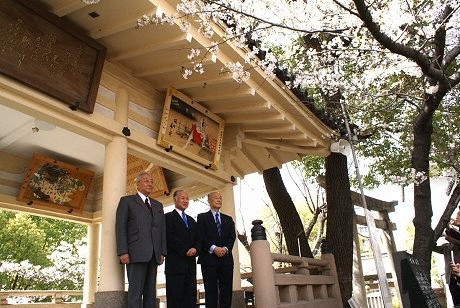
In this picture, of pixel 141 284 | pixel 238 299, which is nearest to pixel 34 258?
pixel 238 299

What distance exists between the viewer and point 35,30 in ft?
12.1

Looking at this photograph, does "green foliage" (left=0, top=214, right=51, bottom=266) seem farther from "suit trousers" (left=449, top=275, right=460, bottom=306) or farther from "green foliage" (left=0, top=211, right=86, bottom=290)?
"suit trousers" (left=449, top=275, right=460, bottom=306)

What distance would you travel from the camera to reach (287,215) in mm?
8117

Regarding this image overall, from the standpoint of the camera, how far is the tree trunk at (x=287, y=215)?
7801 mm

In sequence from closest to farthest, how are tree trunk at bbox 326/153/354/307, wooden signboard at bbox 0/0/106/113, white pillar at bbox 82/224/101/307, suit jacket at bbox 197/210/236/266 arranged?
wooden signboard at bbox 0/0/106/113 → suit jacket at bbox 197/210/236/266 → tree trunk at bbox 326/153/354/307 → white pillar at bbox 82/224/101/307

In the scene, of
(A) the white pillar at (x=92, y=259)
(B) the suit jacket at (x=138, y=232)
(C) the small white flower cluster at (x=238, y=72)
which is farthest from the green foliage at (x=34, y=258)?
(C) the small white flower cluster at (x=238, y=72)

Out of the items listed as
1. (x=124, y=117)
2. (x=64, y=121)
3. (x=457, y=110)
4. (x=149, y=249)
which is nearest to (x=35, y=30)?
(x=64, y=121)

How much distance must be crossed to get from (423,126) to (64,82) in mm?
5030

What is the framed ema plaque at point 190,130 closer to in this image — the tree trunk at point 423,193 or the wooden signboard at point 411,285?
the wooden signboard at point 411,285

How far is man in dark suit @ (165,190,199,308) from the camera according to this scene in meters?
4.52

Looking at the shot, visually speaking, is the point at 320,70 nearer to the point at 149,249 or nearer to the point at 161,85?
the point at 161,85

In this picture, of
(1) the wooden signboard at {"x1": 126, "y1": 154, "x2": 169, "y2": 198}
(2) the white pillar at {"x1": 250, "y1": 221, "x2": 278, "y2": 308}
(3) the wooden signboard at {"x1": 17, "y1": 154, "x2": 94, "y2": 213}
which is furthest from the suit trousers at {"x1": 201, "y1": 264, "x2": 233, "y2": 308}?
(3) the wooden signboard at {"x1": 17, "y1": 154, "x2": 94, "y2": 213}

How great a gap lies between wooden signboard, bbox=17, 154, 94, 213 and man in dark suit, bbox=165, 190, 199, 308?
3.20 m

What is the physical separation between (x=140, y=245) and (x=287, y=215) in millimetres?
4578
